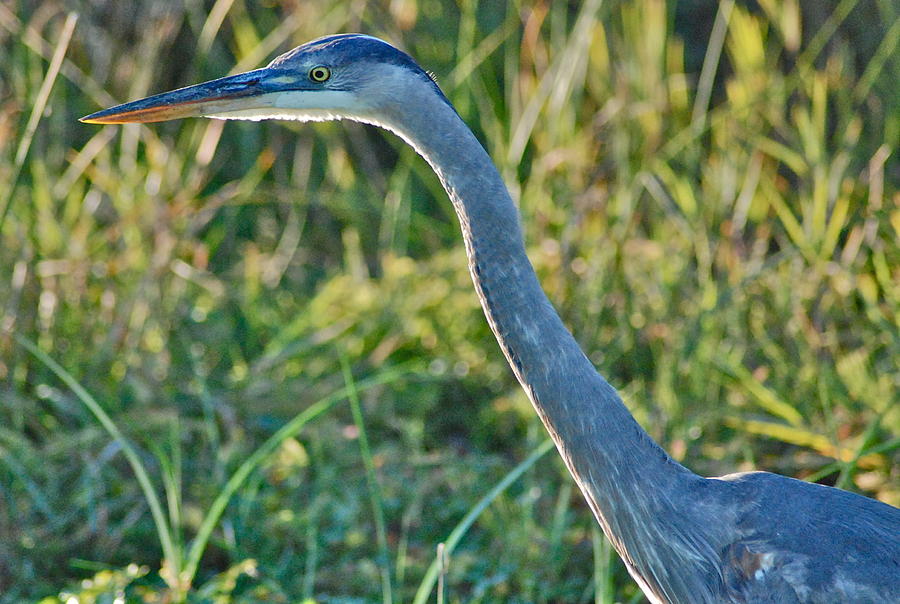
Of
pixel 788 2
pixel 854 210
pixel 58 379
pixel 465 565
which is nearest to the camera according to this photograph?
pixel 465 565

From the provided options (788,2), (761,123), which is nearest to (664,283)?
(761,123)

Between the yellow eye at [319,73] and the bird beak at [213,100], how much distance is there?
32 millimetres

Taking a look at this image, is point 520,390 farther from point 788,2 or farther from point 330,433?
point 788,2

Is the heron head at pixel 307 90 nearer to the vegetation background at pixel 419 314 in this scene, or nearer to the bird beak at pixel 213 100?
the bird beak at pixel 213 100

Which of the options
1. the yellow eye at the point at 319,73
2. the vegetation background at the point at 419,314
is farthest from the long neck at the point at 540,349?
the vegetation background at the point at 419,314

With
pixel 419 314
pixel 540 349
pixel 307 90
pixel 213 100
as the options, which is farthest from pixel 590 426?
pixel 419 314

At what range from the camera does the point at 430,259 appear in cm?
460

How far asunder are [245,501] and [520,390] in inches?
40.6

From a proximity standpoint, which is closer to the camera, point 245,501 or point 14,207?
point 245,501

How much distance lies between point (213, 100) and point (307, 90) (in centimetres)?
18

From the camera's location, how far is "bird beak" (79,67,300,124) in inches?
86.4

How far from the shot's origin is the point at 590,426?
2.19 meters

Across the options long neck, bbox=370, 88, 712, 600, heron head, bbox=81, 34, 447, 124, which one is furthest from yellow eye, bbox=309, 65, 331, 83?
long neck, bbox=370, 88, 712, 600

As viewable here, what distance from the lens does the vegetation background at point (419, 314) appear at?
3201 mm
